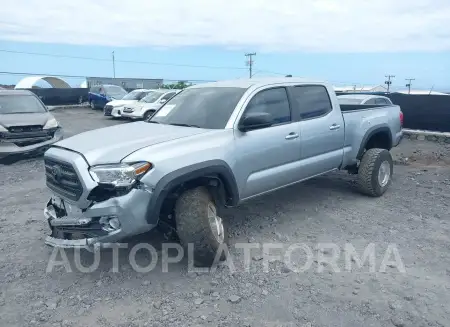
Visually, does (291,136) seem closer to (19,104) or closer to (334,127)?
(334,127)

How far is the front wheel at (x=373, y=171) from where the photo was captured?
600 centimetres

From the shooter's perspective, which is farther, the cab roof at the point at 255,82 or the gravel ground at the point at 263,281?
the cab roof at the point at 255,82

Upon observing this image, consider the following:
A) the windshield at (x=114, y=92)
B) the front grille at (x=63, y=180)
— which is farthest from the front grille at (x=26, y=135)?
the windshield at (x=114, y=92)

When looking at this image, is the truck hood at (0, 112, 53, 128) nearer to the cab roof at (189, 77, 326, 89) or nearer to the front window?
the cab roof at (189, 77, 326, 89)

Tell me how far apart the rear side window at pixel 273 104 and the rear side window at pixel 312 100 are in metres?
0.22

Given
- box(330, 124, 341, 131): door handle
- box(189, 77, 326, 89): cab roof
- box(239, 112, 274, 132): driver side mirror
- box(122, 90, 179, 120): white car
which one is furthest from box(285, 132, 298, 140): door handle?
box(122, 90, 179, 120): white car

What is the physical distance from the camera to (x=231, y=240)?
183 inches

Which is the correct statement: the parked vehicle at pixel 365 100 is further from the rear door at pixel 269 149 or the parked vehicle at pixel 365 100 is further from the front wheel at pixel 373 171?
the rear door at pixel 269 149

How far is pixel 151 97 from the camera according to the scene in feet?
60.4

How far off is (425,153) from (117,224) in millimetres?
9073

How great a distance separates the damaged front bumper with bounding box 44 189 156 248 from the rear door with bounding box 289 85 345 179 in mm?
2333

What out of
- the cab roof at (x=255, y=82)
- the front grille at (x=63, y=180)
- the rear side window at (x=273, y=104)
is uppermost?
the cab roof at (x=255, y=82)

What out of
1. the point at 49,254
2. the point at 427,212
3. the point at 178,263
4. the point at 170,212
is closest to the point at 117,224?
the point at 170,212

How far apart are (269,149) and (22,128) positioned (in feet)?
22.8
